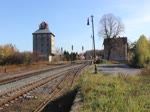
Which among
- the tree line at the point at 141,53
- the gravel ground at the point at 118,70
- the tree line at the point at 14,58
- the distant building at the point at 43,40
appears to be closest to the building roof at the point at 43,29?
the distant building at the point at 43,40

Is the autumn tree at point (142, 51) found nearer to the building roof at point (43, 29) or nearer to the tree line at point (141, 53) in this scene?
the tree line at point (141, 53)

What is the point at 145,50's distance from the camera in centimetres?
6881

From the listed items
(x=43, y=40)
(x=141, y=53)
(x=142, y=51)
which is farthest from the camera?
(x=43, y=40)

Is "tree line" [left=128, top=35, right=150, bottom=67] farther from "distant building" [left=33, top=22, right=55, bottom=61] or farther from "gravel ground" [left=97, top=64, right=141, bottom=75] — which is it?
"distant building" [left=33, top=22, right=55, bottom=61]

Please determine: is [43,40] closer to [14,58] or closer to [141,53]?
[14,58]

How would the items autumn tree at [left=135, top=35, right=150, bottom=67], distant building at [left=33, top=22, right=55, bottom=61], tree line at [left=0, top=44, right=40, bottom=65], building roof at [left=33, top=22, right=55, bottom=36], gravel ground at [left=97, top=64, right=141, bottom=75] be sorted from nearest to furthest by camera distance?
A: 1. gravel ground at [left=97, top=64, right=141, bottom=75]
2. autumn tree at [left=135, top=35, right=150, bottom=67]
3. tree line at [left=0, top=44, right=40, bottom=65]
4. distant building at [left=33, top=22, right=55, bottom=61]
5. building roof at [left=33, top=22, right=55, bottom=36]

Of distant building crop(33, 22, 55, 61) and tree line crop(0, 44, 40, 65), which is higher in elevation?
distant building crop(33, 22, 55, 61)

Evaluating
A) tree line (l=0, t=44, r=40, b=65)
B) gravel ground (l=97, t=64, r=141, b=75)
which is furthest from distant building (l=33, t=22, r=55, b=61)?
gravel ground (l=97, t=64, r=141, b=75)

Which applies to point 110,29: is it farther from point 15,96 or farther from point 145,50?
point 15,96

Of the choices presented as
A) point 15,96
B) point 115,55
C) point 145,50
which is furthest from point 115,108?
point 115,55

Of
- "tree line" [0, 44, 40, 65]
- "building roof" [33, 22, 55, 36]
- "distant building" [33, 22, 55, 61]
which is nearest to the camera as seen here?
"tree line" [0, 44, 40, 65]

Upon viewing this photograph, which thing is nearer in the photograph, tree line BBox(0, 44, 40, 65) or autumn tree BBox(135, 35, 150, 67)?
autumn tree BBox(135, 35, 150, 67)

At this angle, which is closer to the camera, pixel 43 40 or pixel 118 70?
pixel 118 70

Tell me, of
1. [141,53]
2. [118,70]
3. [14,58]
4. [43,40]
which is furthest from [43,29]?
[118,70]
